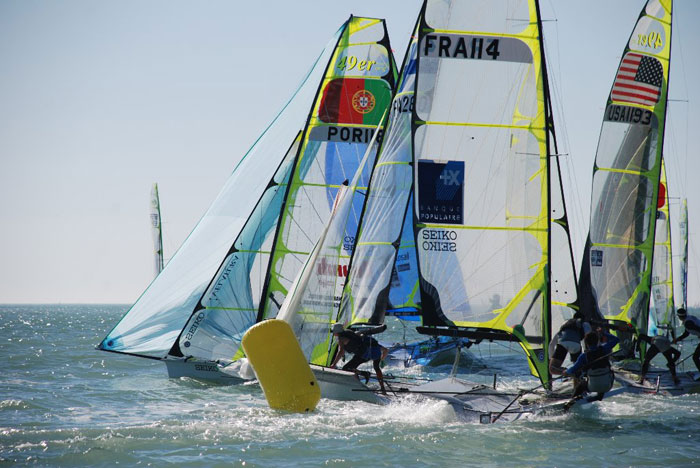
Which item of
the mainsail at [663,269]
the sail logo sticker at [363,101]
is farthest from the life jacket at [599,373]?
the mainsail at [663,269]

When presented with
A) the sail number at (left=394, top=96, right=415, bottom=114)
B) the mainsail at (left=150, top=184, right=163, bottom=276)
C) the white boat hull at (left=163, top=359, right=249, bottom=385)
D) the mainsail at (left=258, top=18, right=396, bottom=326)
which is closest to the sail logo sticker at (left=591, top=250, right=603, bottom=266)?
the mainsail at (left=258, top=18, right=396, bottom=326)

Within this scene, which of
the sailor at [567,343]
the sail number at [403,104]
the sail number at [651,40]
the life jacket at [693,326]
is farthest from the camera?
the sail number at [651,40]

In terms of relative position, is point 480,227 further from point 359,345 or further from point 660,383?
point 660,383

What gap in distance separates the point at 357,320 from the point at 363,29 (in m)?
7.08

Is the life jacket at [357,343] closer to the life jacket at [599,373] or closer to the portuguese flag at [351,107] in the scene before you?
the life jacket at [599,373]

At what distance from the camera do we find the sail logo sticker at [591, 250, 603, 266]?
57.0 ft

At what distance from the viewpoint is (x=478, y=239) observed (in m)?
12.0

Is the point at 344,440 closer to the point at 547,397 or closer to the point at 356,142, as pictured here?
the point at 547,397

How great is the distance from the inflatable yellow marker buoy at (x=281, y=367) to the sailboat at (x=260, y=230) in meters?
4.18

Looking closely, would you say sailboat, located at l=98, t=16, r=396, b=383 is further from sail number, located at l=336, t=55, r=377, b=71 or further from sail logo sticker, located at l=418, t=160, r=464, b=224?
sail logo sticker, located at l=418, t=160, r=464, b=224

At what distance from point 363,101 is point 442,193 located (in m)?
5.23

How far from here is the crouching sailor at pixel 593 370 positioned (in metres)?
10.6

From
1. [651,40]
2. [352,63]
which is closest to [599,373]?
[352,63]

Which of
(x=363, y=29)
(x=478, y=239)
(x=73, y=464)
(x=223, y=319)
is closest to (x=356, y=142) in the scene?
(x=363, y=29)
